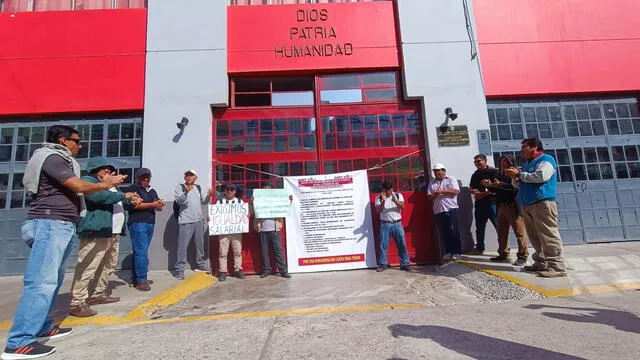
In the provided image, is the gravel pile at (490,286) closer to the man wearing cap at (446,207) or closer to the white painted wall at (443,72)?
the man wearing cap at (446,207)

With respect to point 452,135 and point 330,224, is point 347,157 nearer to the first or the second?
point 330,224

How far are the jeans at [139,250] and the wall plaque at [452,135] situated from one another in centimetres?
539

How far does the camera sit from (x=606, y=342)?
226 cm

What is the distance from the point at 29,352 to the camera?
94.4 inches

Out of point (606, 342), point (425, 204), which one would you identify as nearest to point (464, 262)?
point (425, 204)

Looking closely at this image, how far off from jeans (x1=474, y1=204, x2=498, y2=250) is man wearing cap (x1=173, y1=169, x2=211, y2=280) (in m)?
4.83

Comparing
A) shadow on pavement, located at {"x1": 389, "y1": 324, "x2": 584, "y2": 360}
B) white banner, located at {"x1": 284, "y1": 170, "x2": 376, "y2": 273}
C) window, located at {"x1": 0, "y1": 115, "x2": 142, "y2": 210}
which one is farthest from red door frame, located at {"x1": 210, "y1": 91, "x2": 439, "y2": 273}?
shadow on pavement, located at {"x1": 389, "y1": 324, "x2": 584, "y2": 360}

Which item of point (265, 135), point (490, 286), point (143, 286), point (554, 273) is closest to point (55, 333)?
point (143, 286)

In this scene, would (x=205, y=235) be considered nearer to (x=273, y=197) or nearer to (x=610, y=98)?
(x=273, y=197)

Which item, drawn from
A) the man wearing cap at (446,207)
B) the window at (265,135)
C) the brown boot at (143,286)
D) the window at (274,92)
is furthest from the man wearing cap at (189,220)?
the man wearing cap at (446,207)

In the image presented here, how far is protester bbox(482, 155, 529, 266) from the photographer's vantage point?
4.69m

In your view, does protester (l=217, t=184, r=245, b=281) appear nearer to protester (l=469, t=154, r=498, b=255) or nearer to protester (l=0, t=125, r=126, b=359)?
protester (l=0, t=125, r=126, b=359)

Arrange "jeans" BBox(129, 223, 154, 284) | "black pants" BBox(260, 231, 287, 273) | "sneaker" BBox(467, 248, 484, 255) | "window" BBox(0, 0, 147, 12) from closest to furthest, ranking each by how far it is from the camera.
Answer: "jeans" BBox(129, 223, 154, 284), "black pants" BBox(260, 231, 287, 273), "sneaker" BBox(467, 248, 484, 255), "window" BBox(0, 0, 147, 12)

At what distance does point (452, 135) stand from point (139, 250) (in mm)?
5801
